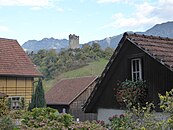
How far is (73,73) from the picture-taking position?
6031 cm

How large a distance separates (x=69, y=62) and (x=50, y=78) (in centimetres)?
464

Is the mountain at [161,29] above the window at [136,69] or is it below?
above

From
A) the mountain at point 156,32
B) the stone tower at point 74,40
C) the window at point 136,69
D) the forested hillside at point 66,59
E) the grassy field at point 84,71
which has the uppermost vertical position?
the mountain at point 156,32

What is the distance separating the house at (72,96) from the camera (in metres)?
37.3

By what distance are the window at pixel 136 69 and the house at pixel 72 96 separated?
2219 cm

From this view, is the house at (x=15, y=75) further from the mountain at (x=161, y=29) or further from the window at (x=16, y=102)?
the mountain at (x=161, y=29)

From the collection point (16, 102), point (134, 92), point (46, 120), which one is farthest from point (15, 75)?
point (134, 92)

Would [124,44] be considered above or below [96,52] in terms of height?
below

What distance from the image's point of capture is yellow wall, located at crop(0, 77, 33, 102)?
97.2ft

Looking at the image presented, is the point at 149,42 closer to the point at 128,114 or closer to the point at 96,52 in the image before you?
the point at 128,114

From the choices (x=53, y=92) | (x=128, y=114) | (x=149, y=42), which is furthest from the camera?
(x=53, y=92)

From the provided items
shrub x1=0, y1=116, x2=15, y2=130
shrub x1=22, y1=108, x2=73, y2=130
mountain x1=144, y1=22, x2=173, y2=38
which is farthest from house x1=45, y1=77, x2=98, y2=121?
mountain x1=144, y1=22, x2=173, y2=38

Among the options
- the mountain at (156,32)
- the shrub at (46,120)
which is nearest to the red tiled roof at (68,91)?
the shrub at (46,120)

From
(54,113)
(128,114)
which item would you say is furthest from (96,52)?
(128,114)
